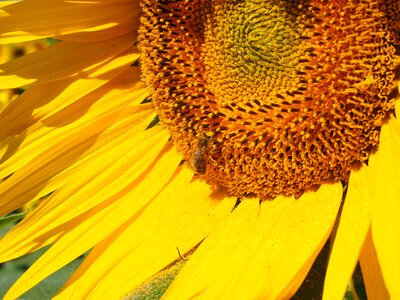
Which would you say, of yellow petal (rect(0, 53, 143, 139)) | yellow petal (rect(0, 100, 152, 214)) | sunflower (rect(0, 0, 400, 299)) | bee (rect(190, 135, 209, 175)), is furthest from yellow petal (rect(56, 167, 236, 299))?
yellow petal (rect(0, 53, 143, 139))

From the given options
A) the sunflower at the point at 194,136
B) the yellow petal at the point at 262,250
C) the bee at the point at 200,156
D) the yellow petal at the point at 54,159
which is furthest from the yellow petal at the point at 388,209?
the yellow petal at the point at 54,159

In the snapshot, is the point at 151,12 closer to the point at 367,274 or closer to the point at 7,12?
the point at 7,12

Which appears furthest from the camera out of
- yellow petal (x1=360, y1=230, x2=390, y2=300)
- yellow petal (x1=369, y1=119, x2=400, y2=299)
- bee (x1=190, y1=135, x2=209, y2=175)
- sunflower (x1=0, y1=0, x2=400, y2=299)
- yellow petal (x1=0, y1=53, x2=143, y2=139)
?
yellow petal (x1=0, y1=53, x2=143, y2=139)

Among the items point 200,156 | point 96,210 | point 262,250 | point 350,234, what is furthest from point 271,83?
point 96,210

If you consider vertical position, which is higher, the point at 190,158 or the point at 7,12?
the point at 7,12

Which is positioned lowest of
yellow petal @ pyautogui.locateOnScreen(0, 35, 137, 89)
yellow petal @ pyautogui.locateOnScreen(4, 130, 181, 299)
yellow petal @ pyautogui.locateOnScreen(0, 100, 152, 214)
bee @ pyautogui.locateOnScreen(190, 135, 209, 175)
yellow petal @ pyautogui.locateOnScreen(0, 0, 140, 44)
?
yellow petal @ pyautogui.locateOnScreen(4, 130, 181, 299)

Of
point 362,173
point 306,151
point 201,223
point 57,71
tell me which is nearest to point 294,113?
point 306,151

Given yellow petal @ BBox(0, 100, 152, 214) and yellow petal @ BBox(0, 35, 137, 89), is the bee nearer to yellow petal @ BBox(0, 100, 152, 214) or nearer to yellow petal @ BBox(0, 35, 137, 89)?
yellow petal @ BBox(0, 100, 152, 214)

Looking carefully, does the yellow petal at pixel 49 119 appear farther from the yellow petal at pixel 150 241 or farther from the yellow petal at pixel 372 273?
the yellow petal at pixel 372 273
